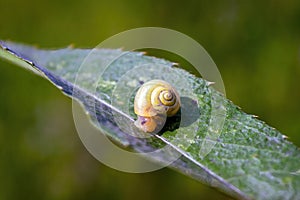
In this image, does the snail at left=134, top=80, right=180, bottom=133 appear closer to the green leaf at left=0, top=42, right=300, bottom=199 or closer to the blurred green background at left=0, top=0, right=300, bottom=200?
the green leaf at left=0, top=42, right=300, bottom=199

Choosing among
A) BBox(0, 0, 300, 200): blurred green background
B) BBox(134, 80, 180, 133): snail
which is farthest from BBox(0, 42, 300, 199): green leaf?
BBox(0, 0, 300, 200): blurred green background

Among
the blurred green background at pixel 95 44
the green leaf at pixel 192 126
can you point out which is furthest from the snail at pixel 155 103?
the blurred green background at pixel 95 44

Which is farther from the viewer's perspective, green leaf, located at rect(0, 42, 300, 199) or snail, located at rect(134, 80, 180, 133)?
snail, located at rect(134, 80, 180, 133)

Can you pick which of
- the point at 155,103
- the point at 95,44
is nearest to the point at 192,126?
the point at 155,103

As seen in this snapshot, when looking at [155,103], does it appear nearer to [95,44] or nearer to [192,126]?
[192,126]

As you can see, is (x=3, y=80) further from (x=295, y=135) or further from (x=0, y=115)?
(x=295, y=135)

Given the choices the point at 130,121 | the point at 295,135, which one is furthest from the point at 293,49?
the point at 130,121

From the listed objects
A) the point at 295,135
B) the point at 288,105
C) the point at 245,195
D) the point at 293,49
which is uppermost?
the point at 293,49
